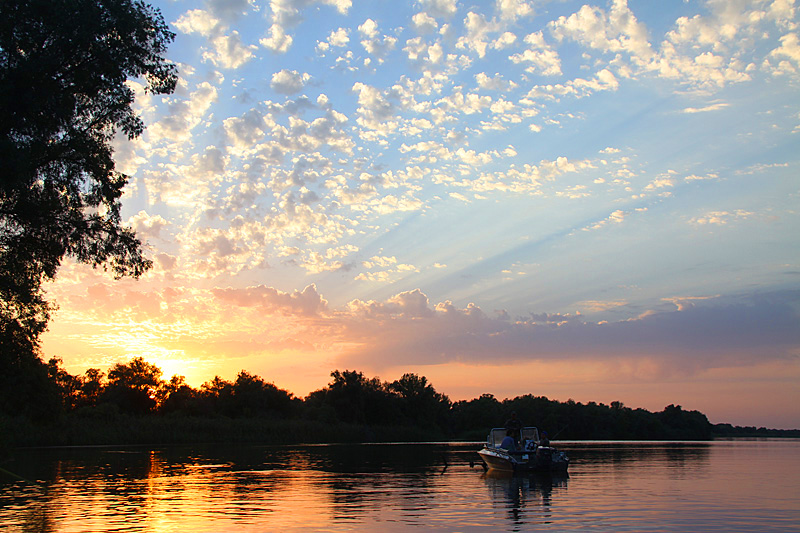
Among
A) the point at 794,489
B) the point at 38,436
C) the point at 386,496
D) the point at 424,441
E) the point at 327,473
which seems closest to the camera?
the point at 386,496

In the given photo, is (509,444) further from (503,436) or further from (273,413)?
(273,413)

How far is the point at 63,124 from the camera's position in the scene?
22.5 metres

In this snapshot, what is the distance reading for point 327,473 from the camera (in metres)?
40.2

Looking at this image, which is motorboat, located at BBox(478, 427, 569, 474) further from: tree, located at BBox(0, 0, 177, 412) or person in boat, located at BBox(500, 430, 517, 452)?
tree, located at BBox(0, 0, 177, 412)

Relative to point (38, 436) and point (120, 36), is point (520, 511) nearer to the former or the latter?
point (120, 36)

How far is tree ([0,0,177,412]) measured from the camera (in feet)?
68.3

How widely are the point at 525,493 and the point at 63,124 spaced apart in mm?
23434

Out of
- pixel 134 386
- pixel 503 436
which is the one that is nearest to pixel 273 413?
pixel 134 386

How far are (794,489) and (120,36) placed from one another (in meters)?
34.8

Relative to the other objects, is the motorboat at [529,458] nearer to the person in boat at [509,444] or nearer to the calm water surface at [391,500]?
the person in boat at [509,444]

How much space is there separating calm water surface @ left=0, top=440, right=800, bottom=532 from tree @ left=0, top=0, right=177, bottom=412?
8490 millimetres

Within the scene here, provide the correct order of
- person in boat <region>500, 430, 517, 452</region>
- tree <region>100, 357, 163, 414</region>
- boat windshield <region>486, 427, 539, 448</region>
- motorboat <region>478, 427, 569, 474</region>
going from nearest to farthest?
motorboat <region>478, 427, 569, 474</region> → person in boat <region>500, 430, 517, 452</region> → boat windshield <region>486, 427, 539, 448</region> → tree <region>100, 357, 163, 414</region>

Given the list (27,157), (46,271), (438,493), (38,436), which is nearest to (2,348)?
(46,271)

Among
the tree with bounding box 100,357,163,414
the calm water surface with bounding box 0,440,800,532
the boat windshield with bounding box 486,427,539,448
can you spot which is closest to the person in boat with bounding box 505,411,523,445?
the boat windshield with bounding box 486,427,539,448
